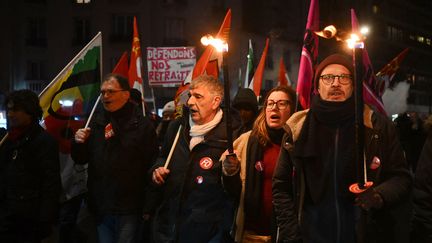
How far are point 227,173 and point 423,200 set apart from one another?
1.38 metres

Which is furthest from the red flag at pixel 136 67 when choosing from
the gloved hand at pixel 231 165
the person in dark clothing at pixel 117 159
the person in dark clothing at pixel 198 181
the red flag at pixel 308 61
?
the gloved hand at pixel 231 165

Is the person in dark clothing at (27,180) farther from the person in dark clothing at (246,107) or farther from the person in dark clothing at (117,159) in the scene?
the person in dark clothing at (246,107)

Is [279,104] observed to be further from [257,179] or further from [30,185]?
[30,185]

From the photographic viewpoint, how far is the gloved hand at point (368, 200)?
2.71 metres

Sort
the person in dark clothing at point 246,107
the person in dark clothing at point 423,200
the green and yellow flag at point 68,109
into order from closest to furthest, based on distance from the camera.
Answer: the person in dark clothing at point 423,200 → the green and yellow flag at point 68,109 → the person in dark clothing at point 246,107

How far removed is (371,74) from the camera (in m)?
5.85

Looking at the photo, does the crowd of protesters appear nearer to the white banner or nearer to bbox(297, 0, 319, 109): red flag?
bbox(297, 0, 319, 109): red flag

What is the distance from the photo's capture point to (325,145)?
3125 millimetres

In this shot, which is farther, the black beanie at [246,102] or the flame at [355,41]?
the black beanie at [246,102]

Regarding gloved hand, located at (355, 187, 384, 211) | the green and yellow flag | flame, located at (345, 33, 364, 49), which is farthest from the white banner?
flame, located at (345, 33, 364, 49)

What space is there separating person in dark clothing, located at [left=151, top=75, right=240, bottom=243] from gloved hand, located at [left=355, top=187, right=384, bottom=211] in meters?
1.33

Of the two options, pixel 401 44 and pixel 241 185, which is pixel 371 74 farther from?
pixel 401 44

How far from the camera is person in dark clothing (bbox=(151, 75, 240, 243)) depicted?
4.08m

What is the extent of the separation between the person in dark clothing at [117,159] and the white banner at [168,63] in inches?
275
